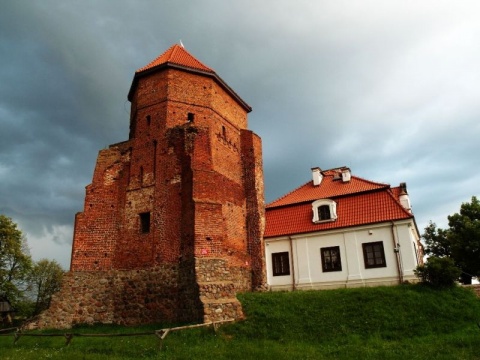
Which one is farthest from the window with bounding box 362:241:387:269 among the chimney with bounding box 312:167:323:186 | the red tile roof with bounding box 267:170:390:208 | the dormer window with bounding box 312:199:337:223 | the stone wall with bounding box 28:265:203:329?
the stone wall with bounding box 28:265:203:329

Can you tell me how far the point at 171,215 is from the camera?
16.7m

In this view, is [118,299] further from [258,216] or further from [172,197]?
[258,216]

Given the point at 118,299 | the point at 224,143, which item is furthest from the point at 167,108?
the point at 118,299

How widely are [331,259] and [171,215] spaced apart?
7.93 meters

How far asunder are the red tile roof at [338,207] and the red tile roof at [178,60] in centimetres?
835

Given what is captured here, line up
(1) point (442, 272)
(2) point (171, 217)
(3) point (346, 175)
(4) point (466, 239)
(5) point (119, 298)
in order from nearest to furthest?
(1) point (442, 272), (5) point (119, 298), (2) point (171, 217), (3) point (346, 175), (4) point (466, 239)

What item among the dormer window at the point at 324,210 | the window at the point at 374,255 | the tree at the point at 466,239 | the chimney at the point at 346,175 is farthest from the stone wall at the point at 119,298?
the tree at the point at 466,239

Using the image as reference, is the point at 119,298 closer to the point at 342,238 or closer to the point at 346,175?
the point at 342,238

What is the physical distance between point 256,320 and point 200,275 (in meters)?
2.74

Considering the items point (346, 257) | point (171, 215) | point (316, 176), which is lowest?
point (346, 257)

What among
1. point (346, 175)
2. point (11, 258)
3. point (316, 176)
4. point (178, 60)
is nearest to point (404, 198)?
point (346, 175)

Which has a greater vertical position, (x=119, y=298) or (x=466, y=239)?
(x=466, y=239)

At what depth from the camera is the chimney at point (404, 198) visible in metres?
20.7

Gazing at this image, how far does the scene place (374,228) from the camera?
17766 mm
